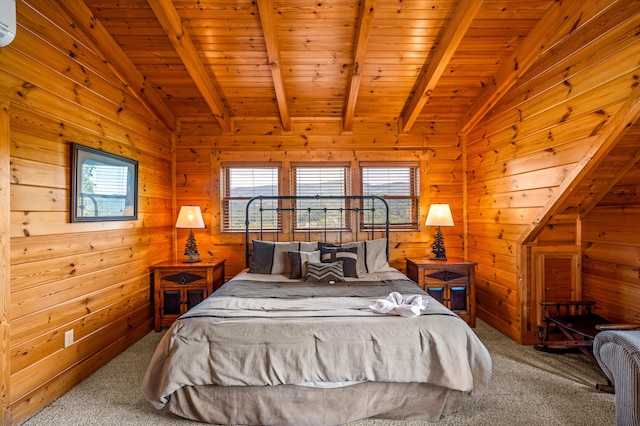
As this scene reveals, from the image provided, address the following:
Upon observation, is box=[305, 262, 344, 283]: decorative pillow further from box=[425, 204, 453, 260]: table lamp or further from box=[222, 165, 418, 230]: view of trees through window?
box=[425, 204, 453, 260]: table lamp

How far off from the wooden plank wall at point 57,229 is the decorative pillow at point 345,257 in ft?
6.56

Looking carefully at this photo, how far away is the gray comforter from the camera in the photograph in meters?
1.83

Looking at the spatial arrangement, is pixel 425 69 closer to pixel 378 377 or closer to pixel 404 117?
pixel 404 117

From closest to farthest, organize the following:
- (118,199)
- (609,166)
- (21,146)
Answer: (21,146) < (609,166) < (118,199)

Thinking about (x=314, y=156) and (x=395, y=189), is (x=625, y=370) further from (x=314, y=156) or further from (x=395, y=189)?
(x=314, y=156)

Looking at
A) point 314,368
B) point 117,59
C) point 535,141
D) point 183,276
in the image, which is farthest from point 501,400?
point 117,59

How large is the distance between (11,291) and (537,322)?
4210 millimetres

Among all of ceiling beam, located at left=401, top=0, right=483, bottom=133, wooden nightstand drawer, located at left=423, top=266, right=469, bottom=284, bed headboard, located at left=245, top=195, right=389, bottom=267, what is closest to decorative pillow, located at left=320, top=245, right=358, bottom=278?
bed headboard, located at left=245, top=195, right=389, bottom=267

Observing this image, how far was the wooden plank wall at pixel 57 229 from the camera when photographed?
6.51ft

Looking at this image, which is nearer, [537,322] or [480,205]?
[537,322]

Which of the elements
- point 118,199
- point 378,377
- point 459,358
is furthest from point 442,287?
point 118,199

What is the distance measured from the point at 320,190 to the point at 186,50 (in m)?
2.16

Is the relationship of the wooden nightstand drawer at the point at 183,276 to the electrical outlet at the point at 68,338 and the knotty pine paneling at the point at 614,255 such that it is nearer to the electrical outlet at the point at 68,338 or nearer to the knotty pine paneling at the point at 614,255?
the electrical outlet at the point at 68,338

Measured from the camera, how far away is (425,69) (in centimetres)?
331
